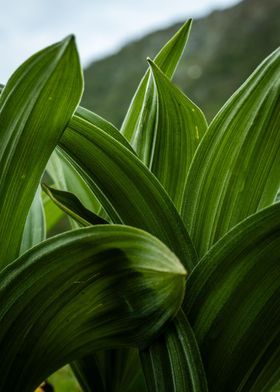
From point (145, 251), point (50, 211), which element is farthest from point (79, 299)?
point (50, 211)

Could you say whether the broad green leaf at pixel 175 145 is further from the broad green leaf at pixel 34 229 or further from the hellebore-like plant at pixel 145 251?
the broad green leaf at pixel 34 229

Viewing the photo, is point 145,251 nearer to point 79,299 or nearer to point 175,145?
point 79,299

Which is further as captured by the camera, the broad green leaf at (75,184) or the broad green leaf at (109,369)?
the broad green leaf at (75,184)

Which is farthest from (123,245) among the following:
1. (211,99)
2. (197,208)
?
(211,99)

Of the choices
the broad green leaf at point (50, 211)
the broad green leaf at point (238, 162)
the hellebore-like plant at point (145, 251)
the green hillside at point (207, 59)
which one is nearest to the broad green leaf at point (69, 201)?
the hellebore-like plant at point (145, 251)

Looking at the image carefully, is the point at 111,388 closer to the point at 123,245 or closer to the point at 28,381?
the point at 28,381
